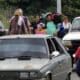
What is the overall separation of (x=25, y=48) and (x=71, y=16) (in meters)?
33.4

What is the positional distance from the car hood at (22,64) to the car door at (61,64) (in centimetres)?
51

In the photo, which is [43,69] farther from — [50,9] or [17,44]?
[50,9]

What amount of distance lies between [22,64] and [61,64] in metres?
1.64

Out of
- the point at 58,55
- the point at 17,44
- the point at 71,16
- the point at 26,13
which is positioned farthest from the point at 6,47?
the point at 26,13

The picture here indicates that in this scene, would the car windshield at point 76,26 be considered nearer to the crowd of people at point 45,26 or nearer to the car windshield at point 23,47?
the crowd of people at point 45,26

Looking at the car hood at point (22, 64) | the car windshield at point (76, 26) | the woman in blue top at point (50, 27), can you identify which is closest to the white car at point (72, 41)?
the car windshield at point (76, 26)

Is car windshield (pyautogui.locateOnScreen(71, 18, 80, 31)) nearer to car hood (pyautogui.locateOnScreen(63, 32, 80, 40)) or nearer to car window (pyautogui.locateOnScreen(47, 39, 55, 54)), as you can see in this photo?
car hood (pyautogui.locateOnScreen(63, 32, 80, 40))

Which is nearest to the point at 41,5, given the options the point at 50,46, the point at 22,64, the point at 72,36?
the point at 72,36

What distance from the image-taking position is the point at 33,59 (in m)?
11.6

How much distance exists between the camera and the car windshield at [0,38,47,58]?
1192cm

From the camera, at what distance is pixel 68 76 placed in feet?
43.9

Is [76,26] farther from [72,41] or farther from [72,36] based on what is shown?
[72,41]

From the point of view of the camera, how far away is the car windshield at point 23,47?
39.1ft

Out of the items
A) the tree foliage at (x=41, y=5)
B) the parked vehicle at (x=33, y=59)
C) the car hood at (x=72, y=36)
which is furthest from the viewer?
the tree foliage at (x=41, y=5)
